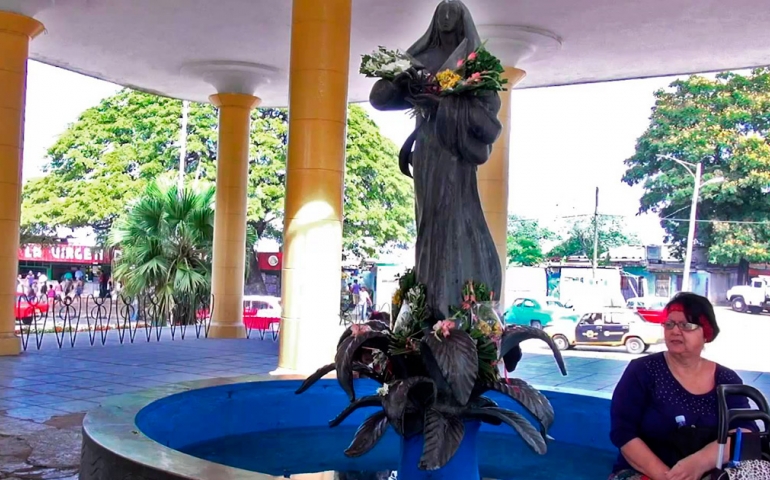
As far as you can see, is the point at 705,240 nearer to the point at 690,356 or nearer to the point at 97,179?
the point at 97,179

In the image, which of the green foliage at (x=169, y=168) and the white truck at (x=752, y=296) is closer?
the green foliage at (x=169, y=168)

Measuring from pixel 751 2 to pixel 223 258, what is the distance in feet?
32.7

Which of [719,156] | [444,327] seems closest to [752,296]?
[719,156]

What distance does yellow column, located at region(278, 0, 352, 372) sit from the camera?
7926mm

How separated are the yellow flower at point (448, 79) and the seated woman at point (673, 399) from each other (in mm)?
1366

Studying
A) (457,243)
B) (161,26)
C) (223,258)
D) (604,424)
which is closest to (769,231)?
(223,258)

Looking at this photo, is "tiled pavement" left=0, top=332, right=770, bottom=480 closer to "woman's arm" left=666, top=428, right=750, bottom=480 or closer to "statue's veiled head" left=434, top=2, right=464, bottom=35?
"statue's veiled head" left=434, top=2, right=464, bottom=35

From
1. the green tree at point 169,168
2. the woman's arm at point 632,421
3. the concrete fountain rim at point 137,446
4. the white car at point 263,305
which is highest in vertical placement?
the green tree at point 169,168

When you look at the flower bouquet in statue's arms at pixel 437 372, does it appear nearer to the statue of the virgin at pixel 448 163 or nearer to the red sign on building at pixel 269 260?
the statue of the virgin at pixel 448 163

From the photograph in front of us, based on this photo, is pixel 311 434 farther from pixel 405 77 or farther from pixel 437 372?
pixel 405 77

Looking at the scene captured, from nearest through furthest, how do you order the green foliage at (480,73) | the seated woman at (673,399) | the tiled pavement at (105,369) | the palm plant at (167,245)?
the seated woman at (673,399), the green foliage at (480,73), the tiled pavement at (105,369), the palm plant at (167,245)

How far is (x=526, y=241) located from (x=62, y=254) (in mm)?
21581

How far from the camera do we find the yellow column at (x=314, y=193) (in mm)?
7926

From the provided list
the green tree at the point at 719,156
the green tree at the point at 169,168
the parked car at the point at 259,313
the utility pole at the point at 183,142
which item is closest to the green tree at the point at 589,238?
the green tree at the point at 719,156
